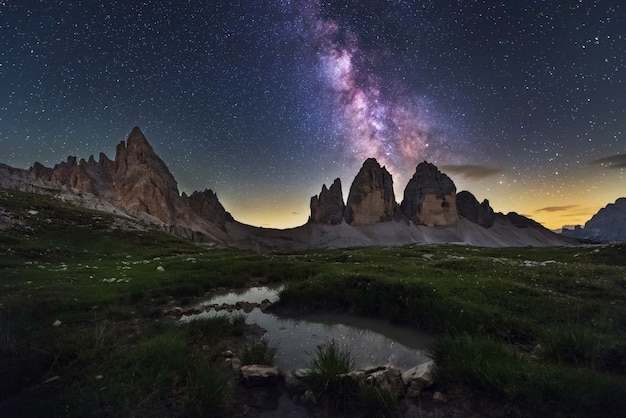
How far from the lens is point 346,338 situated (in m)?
14.1

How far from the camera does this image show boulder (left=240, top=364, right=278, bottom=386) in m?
9.52

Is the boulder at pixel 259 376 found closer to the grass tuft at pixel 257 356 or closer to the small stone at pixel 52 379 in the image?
the grass tuft at pixel 257 356

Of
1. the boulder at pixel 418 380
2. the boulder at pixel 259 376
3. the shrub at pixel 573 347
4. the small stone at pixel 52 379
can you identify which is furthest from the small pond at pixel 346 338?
the small stone at pixel 52 379

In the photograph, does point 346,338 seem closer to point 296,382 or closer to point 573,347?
point 296,382

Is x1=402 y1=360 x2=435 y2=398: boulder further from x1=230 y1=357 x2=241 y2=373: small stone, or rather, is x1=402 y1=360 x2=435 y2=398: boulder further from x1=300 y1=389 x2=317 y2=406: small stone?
x1=230 y1=357 x2=241 y2=373: small stone

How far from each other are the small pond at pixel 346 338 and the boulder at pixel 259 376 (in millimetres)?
1359

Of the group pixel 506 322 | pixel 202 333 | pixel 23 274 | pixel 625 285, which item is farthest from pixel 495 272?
pixel 23 274

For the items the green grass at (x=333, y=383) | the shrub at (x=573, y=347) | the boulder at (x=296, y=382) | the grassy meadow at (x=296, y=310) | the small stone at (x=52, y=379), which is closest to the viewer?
the grassy meadow at (x=296, y=310)

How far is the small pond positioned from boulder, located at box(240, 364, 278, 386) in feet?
4.46

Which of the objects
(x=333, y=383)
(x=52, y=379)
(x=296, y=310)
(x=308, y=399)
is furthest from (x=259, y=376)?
(x=296, y=310)

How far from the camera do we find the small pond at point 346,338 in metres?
11.7

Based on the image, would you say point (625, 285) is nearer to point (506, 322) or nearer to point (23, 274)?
point (506, 322)

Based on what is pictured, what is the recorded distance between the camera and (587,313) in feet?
43.7

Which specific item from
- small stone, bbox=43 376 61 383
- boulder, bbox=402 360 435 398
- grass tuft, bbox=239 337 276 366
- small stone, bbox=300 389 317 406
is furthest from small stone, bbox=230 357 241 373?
boulder, bbox=402 360 435 398
